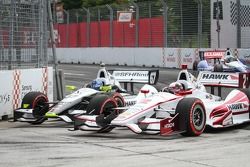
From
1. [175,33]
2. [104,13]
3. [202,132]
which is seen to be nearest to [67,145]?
[202,132]

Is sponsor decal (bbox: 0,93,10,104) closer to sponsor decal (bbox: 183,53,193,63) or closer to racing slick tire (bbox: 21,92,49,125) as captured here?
racing slick tire (bbox: 21,92,49,125)

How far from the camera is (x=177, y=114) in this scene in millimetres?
9703

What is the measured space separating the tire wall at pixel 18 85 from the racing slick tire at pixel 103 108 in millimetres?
2811

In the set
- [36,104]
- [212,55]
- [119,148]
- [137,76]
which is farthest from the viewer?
[212,55]

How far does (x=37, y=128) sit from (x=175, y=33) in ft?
66.6

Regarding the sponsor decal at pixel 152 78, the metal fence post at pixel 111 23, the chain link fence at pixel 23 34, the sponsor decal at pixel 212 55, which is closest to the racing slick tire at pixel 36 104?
the chain link fence at pixel 23 34

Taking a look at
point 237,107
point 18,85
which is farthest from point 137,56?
point 237,107

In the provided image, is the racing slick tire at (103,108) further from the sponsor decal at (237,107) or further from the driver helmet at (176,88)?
the sponsor decal at (237,107)

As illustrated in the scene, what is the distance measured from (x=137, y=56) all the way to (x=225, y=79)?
20889mm

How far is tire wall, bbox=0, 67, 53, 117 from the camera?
12.8 meters

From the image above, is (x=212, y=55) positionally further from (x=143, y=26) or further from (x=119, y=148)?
(x=143, y=26)

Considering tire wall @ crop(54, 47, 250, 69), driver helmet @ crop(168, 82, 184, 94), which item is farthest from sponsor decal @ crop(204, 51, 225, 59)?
tire wall @ crop(54, 47, 250, 69)

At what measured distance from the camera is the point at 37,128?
11.3m

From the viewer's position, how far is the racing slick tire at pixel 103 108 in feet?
33.1
